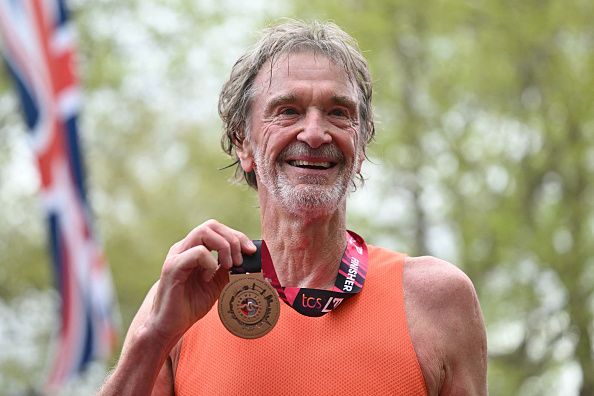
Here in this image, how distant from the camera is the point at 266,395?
3389 millimetres

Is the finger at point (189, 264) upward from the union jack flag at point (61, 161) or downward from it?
downward

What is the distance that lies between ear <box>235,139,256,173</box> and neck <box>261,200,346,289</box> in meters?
0.26

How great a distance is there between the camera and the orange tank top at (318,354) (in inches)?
132

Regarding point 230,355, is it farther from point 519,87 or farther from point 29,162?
point 29,162

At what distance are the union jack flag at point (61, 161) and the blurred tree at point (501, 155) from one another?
4828 millimetres

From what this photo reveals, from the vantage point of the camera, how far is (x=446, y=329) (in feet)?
11.4

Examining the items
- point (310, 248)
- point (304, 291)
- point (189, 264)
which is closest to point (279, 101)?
point (310, 248)

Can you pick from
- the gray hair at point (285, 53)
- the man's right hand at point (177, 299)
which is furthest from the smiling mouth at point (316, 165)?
the man's right hand at point (177, 299)

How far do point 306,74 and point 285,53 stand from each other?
0.15m

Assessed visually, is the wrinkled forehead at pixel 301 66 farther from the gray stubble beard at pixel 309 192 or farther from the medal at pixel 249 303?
the medal at pixel 249 303

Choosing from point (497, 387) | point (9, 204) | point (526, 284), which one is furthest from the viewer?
point (9, 204)

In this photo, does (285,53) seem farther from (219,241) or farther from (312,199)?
(219,241)

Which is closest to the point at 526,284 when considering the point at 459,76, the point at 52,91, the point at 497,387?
the point at 497,387

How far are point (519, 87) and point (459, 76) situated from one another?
91 cm
